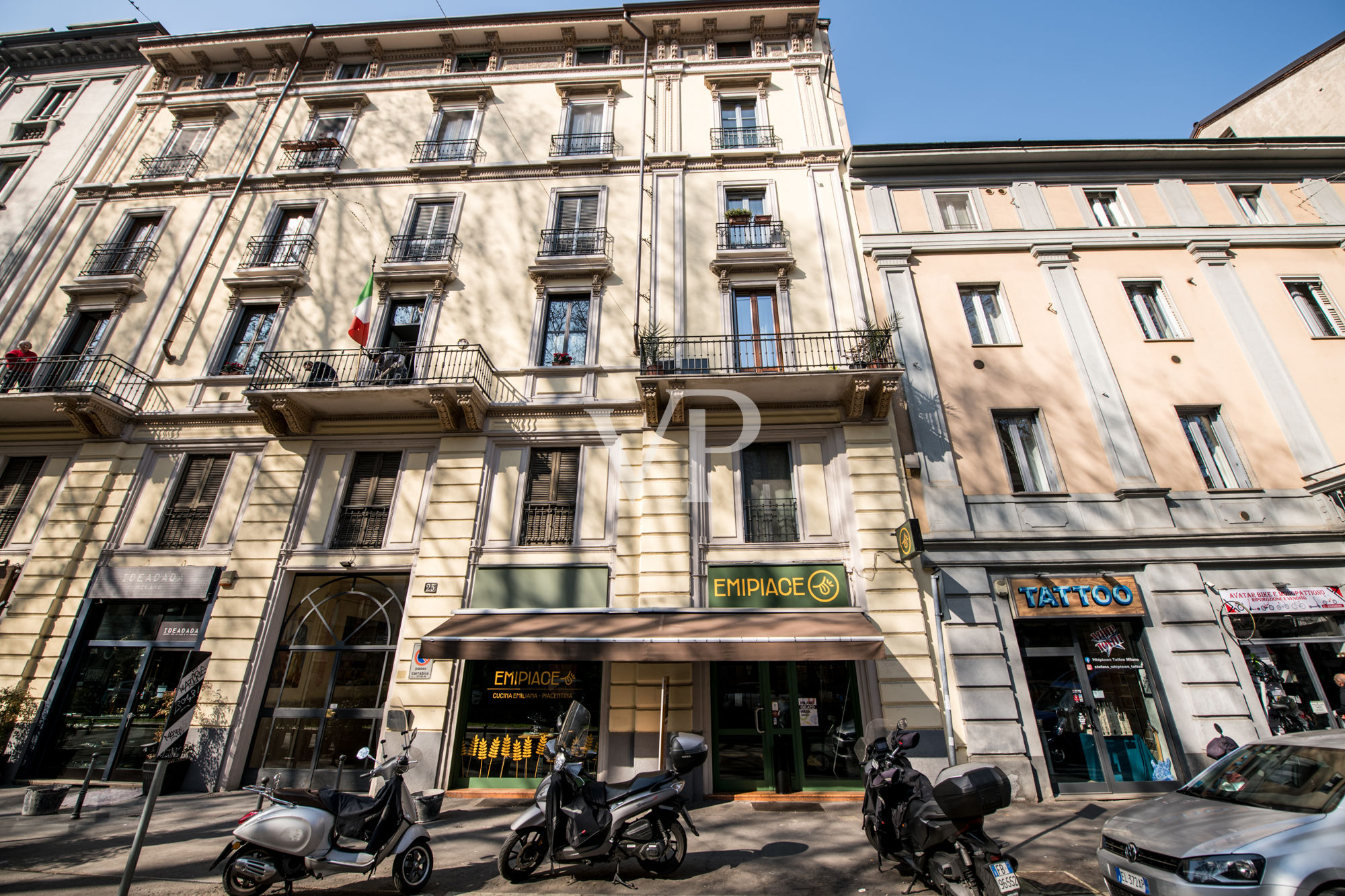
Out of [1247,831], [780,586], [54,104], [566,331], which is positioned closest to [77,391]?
[566,331]

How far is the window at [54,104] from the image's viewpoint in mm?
16750

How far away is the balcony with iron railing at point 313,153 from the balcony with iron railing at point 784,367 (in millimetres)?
11150

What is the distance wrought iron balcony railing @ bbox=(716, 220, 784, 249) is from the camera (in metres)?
12.8

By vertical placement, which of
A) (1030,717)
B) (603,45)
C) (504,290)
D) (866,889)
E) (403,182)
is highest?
(603,45)

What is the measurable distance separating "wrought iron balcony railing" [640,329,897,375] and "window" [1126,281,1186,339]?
577 cm

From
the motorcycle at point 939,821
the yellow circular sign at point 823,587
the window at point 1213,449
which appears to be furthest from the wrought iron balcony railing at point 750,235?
the motorcycle at point 939,821

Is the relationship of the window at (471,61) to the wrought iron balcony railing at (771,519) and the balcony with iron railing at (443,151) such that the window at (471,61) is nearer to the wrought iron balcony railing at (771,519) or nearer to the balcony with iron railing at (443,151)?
the balcony with iron railing at (443,151)

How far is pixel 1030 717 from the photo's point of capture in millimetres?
9008

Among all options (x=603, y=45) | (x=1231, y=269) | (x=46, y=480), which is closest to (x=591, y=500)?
(x=46, y=480)

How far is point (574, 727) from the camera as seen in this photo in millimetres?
5914

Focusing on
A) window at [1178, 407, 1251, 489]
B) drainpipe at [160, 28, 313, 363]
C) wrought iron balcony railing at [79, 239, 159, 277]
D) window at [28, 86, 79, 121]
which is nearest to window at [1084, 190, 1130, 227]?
window at [1178, 407, 1251, 489]

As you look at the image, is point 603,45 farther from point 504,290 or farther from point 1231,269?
point 1231,269

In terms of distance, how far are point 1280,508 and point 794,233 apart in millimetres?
10880

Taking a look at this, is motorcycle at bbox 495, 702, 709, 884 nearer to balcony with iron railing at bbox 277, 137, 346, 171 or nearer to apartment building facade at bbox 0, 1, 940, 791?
apartment building facade at bbox 0, 1, 940, 791
